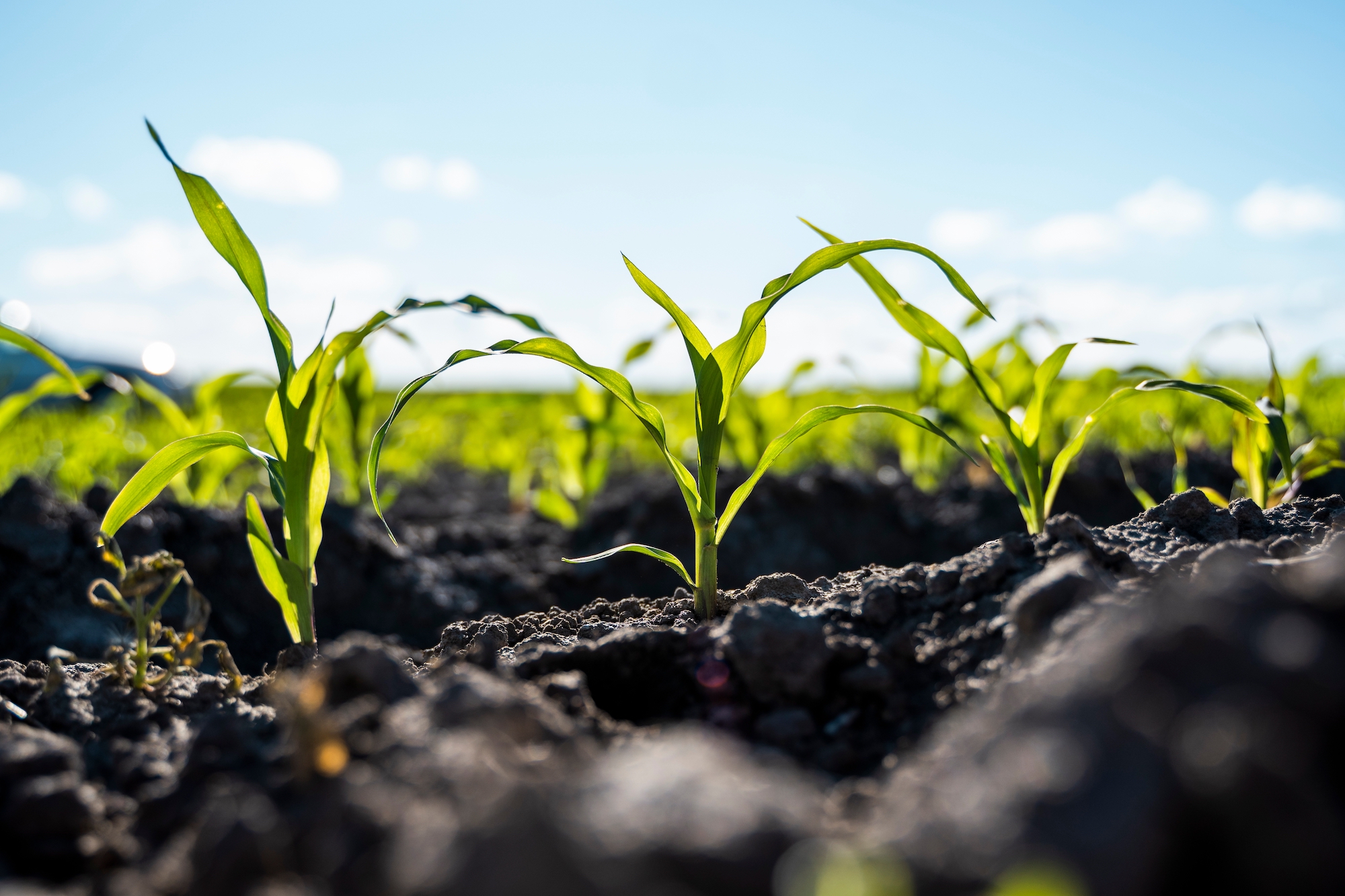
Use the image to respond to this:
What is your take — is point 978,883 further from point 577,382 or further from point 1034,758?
point 577,382

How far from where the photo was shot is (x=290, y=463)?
5.04ft

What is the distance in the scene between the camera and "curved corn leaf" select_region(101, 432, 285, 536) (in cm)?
145

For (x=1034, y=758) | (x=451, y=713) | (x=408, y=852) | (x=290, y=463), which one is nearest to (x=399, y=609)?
(x=290, y=463)

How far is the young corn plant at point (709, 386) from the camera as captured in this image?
1408mm

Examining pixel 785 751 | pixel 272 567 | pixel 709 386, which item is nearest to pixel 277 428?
pixel 272 567

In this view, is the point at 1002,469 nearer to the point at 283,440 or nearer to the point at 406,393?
the point at 406,393

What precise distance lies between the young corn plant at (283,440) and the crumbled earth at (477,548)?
1.01 metres

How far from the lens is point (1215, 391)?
1.62 meters

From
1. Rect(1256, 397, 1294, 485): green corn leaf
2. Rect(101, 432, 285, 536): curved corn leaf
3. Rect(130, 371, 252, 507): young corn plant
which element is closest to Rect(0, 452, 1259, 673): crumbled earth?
Rect(130, 371, 252, 507): young corn plant

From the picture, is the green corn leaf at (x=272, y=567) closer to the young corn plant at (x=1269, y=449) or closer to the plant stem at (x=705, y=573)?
the plant stem at (x=705, y=573)

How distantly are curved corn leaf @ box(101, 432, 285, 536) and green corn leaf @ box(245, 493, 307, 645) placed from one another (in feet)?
0.32

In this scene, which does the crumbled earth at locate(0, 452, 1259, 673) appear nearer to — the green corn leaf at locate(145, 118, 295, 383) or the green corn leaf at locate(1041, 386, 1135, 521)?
the green corn leaf at locate(145, 118, 295, 383)

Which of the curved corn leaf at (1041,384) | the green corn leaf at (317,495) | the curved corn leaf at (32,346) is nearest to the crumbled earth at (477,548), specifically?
the curved corn leaf at (32,346)

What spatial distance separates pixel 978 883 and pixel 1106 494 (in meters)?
3.83
